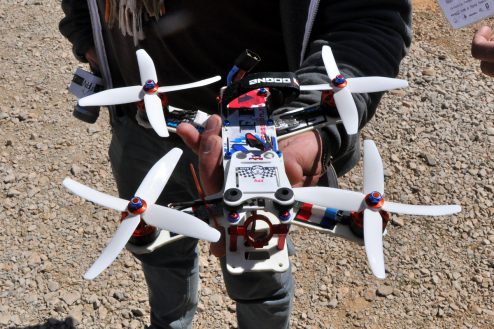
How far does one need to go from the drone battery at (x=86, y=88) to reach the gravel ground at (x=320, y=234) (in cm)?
A: 102

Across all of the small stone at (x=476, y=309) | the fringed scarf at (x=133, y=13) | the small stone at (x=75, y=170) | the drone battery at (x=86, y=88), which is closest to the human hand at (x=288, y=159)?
the fringed scarf at (x=133, y=13)

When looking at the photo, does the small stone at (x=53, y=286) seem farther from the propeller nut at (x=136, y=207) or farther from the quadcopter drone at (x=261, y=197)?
the propeller nut at (x=136, y=207)

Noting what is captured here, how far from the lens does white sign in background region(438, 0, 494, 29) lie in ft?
4.55

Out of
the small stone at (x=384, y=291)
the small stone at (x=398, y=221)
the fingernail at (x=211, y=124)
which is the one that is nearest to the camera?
the fingernail at (x=211, y=124)

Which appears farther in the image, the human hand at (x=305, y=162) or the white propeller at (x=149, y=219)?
Answer: the human hand at (x=305, y=162)

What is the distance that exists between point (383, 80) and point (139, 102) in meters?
0.65

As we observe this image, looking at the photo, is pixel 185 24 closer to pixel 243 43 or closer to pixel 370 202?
pixel 243 43

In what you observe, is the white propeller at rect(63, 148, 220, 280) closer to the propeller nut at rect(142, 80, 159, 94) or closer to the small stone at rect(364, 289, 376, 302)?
the propeller nut at rect(142, 80, 159, 94)

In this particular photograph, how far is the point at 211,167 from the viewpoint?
4.46ft

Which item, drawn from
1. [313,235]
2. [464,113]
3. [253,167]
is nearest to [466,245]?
[313,235]

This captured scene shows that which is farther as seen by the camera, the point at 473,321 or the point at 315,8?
Result: the point at 473,321

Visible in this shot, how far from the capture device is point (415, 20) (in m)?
4.37

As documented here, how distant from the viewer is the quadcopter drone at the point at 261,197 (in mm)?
1248

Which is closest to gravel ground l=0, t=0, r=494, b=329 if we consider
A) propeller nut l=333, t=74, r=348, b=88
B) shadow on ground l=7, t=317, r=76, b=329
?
shadow on ground l=7, t=317, r=76, b=329
